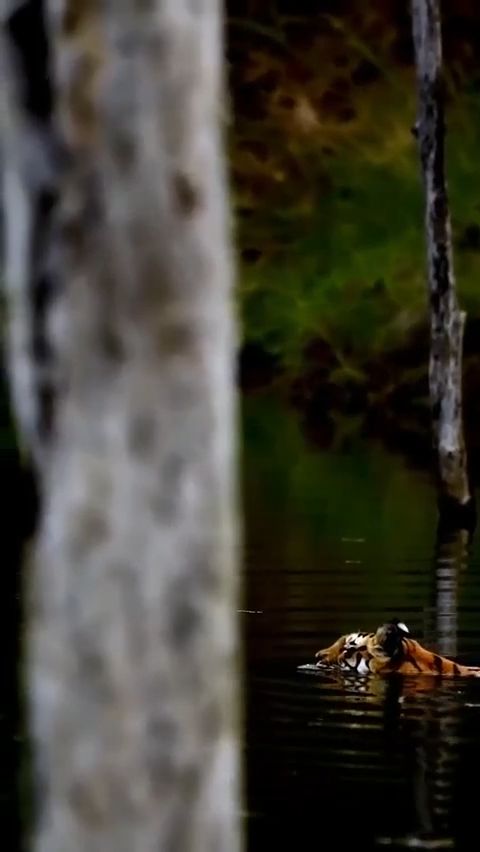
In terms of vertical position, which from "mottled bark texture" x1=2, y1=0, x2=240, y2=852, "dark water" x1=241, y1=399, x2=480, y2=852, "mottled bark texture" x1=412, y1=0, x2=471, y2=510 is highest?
"mottled bark texture" x1=412, y1=0, x2=471, y2=510

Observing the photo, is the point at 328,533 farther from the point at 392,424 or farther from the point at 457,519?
the point at 392,424

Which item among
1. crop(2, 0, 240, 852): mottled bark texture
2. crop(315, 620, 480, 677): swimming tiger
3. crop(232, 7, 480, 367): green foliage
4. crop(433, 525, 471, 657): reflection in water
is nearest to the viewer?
crop(2, 0, 240, 852): mottled bark texture

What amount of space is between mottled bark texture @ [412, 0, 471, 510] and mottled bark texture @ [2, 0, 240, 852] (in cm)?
1850

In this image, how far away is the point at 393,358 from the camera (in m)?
35.7

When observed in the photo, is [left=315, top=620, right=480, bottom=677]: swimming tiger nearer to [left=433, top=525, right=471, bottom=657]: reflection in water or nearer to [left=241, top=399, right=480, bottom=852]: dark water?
[left=241, top=399, right=480, bottom=852]: dark water

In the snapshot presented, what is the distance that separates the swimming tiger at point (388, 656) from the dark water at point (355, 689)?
0.34 feet

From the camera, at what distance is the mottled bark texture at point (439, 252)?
22.2 m

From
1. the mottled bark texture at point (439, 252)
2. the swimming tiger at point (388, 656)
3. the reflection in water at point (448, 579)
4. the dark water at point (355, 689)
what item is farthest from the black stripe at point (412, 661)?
the mottled bark texture at point (439, 252)

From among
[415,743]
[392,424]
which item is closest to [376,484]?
[392,424]

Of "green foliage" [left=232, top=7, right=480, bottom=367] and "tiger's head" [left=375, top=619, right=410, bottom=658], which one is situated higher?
"green foliage" [left=232, top=7, right=480, bottom=367]

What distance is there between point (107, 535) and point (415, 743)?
6.92 meters

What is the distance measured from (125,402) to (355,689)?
857 centimetres

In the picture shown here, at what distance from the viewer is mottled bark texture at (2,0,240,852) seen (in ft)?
12.1

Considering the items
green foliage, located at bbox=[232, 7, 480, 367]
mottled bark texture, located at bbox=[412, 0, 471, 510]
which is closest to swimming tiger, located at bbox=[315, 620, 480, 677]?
mottled bark texture, located at bbox=[412, 0, 471, 510]
